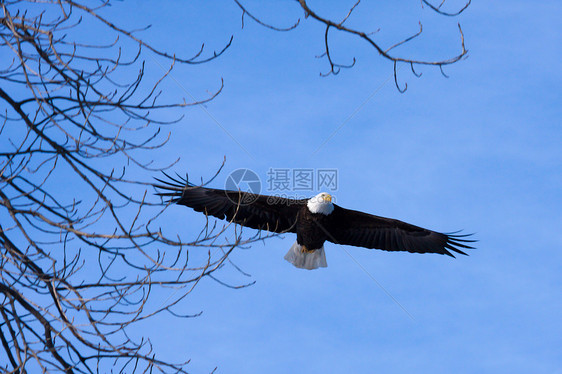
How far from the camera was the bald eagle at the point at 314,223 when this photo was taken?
710cm

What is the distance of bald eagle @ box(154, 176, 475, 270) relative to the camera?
23.3 feet

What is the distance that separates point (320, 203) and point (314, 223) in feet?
0.82

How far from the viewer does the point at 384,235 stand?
7602 mm

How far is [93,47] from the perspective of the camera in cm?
403

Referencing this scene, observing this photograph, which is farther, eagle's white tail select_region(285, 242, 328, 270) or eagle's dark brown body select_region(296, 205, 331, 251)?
eagle's white tail select_region(285, 242, 328, 270)

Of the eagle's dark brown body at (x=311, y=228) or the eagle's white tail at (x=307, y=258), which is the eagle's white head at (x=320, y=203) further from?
the eagle's white tail at (x=307, y=258)

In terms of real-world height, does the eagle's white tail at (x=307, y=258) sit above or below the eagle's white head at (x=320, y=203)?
below

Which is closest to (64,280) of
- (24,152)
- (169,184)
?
(24,152)

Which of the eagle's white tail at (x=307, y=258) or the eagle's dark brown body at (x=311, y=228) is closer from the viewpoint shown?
the eagle's dark brown body at (x=311, y=228)

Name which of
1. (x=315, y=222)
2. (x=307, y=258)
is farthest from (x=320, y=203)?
(x=307, y=258)

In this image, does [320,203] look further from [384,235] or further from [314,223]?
[384,235]

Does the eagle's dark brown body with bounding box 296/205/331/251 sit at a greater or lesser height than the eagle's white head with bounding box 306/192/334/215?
lesser

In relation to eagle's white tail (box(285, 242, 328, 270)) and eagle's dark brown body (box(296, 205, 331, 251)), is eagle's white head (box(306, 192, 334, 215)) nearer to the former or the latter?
eagle's dark brown body (box(296, 205, 331, 251))

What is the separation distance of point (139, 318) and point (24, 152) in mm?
1230
